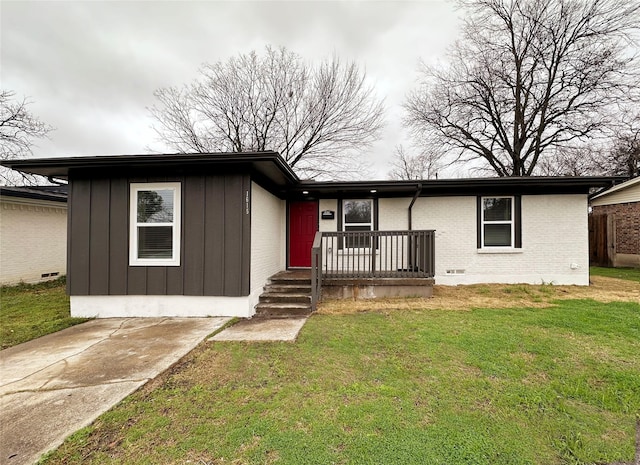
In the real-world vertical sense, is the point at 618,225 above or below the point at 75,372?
above

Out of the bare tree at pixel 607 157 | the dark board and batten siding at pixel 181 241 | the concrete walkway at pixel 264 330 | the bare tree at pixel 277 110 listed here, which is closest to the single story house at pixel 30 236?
the dark board and batten siding at pixel 181 241

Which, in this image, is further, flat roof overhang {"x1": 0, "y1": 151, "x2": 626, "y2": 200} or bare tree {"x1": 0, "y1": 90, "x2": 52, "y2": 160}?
bare tree {"x1": 0, "y1": 90, "x2": 52, "y2": 160}

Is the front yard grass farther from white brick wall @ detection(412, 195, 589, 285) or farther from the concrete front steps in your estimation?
white brick wall @ detection(412, 195, 589, 285)

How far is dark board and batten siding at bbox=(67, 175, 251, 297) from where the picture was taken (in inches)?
198

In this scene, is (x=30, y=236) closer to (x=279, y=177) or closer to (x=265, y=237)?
(x=265, y=237)

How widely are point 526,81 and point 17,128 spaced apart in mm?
23536

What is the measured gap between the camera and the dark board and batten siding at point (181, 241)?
16.5 feet

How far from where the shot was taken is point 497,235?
24.2 feet

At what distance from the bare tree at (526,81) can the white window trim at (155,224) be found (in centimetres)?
1456

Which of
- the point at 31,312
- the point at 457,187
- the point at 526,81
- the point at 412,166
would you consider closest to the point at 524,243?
the point at 457,187

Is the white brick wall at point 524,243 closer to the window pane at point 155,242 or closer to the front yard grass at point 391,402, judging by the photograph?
the front yard grass at point 391,402

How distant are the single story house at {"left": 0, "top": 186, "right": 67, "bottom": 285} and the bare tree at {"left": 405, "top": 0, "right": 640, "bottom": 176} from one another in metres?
16.5

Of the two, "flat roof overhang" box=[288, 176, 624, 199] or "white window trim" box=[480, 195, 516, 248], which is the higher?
"flat roof overhang" box=[288, 176, 624, 199]

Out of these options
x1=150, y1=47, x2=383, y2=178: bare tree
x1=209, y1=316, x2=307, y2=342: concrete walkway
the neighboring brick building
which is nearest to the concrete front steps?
x1=209, y1=316, x2=307, y2=342: concrete walkway
